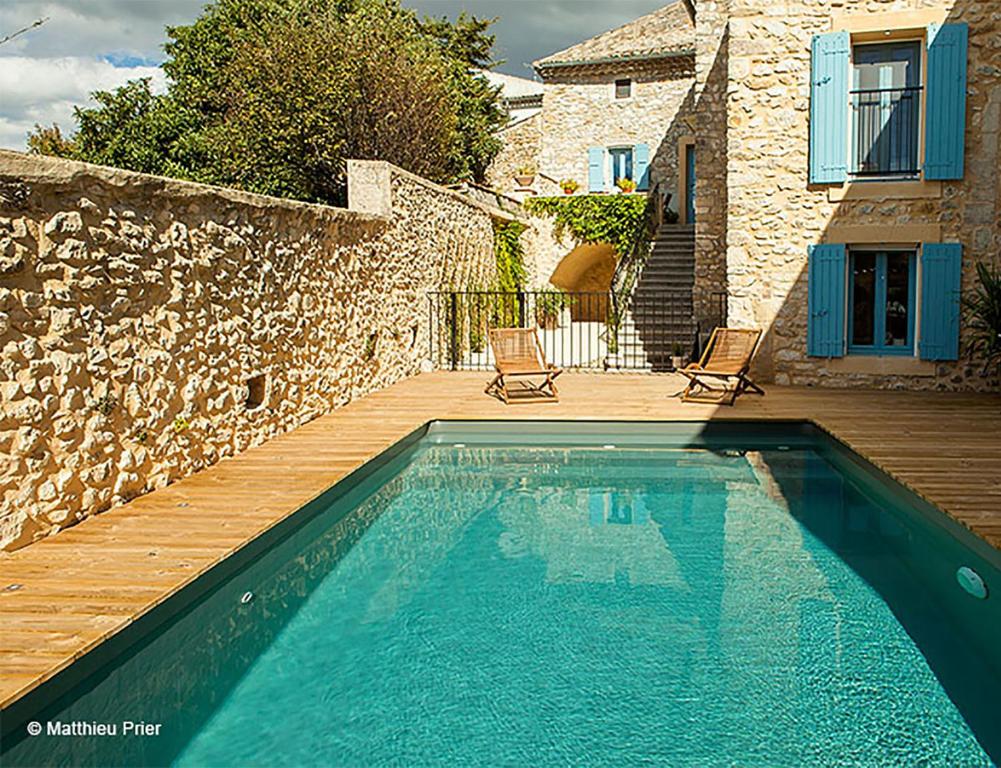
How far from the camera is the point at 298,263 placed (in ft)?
25.9

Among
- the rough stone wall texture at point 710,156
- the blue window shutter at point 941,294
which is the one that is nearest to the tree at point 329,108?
the rough stone wall texture at point 710,156

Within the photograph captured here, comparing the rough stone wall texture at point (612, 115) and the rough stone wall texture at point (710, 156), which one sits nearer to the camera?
the rough stone wall texture at point (710, 156)

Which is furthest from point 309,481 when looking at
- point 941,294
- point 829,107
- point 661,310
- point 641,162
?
point 641,162

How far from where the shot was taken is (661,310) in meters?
14.9

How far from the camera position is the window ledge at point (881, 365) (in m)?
9.80

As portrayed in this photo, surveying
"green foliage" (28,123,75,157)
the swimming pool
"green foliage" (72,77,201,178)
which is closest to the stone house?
"green foliage" (72,77,201,178)

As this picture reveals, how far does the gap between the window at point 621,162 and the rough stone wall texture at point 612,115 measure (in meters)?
0.31

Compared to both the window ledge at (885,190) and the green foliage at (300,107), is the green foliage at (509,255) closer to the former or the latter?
the green foliage at (300,107)

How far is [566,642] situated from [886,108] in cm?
804

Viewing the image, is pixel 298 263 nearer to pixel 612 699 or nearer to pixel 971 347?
pixel 612 699

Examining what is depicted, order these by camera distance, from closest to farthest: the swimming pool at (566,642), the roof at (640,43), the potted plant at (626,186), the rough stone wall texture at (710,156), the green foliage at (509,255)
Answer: the swimming pool at (566,642) < the rough stone wall texture at (710,156) < the green foliage at (509,255) < the potted plant at (626,186) < the roof at (640,43)

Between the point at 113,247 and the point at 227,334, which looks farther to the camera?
the point at 227,334

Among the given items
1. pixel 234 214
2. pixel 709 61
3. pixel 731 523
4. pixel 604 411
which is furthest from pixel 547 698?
pixel 709 61

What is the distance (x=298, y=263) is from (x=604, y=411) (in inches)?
132
